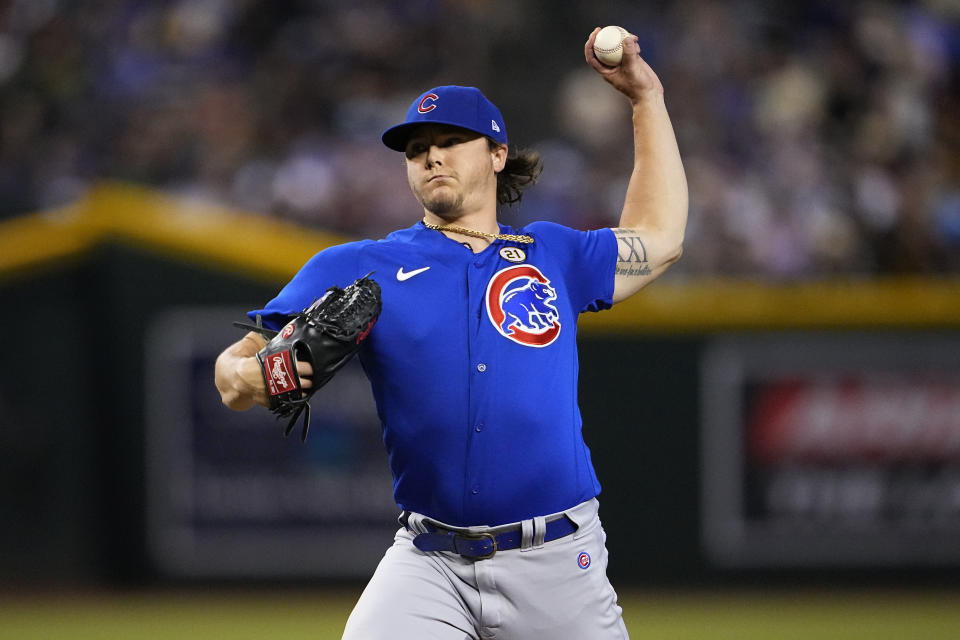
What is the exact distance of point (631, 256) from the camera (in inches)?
145

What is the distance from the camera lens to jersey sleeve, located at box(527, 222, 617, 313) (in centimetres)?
359

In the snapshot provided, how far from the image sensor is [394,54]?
10.8 m

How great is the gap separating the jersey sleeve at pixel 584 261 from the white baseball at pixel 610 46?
57 centimetres

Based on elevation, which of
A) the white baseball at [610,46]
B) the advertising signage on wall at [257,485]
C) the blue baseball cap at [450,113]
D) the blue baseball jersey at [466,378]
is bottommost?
the advertising signage on wall at [257,485]

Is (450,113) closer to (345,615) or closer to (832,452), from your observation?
(345,615)

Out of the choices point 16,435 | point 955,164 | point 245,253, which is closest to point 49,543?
point 16,435

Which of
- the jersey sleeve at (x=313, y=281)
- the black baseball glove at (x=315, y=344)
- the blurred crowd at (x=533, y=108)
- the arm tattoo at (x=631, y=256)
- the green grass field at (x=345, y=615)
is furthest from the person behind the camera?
the blurred crowd at (x=533, y=108)

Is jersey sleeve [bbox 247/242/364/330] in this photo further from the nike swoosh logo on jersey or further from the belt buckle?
the belt buckle

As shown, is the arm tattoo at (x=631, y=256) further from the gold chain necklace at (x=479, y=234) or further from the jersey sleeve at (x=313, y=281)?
the jersey sleeve at (x=313, y=281)

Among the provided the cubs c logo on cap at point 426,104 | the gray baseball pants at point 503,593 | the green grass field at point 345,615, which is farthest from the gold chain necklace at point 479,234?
the green grass field at point 345,615

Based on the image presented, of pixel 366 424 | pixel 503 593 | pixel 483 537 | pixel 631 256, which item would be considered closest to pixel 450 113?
pixel 631 256

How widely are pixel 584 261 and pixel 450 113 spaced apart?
576 mm

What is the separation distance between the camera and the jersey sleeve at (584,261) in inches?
141

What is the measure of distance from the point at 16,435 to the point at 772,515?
460 cm
